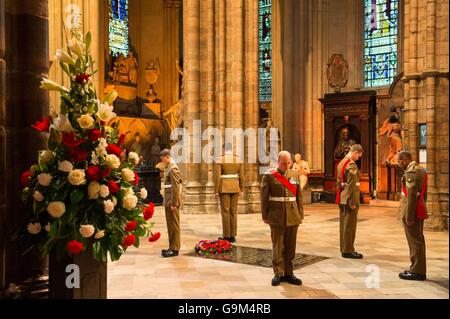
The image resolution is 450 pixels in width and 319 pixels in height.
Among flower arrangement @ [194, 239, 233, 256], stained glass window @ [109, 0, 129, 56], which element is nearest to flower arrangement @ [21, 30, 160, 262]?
flower arrangement @ [194, 239, 233, 256]

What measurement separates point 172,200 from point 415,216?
3.62 meters

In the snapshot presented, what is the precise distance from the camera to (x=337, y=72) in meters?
20.9

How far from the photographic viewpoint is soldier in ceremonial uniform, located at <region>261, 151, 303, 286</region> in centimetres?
609

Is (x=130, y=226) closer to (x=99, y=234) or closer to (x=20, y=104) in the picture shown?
(x=99, y=234)

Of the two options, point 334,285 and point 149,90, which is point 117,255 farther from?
point 149,90

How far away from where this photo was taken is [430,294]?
5.82 m

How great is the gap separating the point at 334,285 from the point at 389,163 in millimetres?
12271

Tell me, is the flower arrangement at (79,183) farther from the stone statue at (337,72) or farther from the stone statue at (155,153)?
the stone statue at (337,72)

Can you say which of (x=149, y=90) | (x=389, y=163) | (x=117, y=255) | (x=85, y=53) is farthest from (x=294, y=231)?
(x=149, y=90)

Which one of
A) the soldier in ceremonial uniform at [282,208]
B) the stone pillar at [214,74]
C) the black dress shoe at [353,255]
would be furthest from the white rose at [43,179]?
the stone pillar at [214,74]

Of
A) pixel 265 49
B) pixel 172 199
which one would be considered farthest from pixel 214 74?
pixel 265 49

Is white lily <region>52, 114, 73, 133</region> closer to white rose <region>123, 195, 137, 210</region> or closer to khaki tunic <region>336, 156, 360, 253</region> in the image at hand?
white rose <region>123, 195, 137, 210</region>

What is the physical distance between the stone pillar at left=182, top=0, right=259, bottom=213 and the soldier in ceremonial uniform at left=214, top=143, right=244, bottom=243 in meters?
4.63
